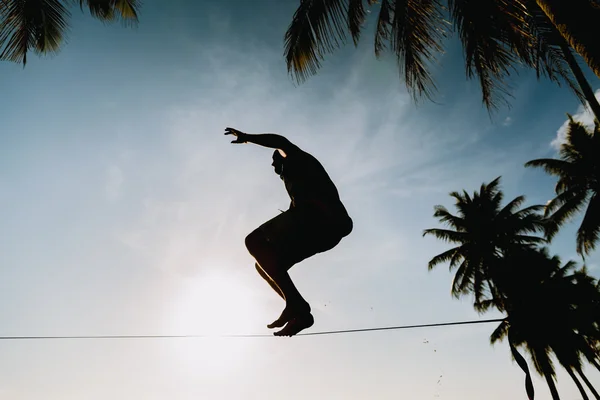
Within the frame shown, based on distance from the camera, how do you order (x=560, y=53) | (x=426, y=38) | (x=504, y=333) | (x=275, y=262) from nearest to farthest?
(x=275, y=262) < (x=560, y=53) < (x=426, y=38) < (x=504, y=333)

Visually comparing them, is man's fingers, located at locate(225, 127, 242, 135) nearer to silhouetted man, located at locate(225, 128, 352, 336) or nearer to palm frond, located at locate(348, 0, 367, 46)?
silhouetted man, located at locate(225, 128, 352, 336)

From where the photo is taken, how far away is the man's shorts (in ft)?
6.48

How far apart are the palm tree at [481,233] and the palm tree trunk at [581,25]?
14.9 metres

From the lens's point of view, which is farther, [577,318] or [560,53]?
[577,318]

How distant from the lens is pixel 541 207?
15.6 m

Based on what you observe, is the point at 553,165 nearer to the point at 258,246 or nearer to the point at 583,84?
the point at 583,84

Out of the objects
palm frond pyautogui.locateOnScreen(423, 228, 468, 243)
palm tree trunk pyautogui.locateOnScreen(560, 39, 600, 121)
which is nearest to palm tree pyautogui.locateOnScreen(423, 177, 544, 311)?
palm frond pyautogui.locateOnScreen(423, 228, 468, 243)

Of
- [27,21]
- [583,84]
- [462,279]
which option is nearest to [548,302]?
[462,279]

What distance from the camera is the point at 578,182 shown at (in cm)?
1365

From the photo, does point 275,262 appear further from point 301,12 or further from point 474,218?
point 474,218

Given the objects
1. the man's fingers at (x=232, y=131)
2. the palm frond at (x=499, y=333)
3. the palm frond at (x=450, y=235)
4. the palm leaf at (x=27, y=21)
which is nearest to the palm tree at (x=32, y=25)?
the palm leaf at (x=27, y=21)

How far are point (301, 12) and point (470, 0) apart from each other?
210cm

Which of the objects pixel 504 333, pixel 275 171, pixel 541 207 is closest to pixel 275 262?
pixel 275 171

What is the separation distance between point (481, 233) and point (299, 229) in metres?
16.4
